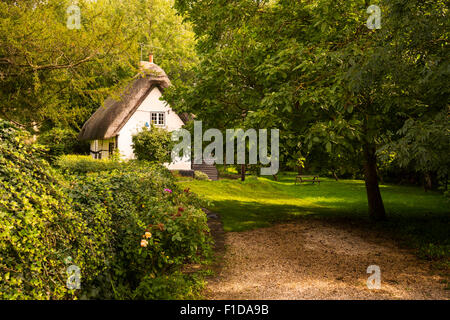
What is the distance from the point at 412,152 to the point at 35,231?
5484mm

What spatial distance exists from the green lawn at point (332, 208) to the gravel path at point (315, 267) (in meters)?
1.02

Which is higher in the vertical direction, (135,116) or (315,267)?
(135,116)

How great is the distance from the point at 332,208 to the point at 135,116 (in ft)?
55.4

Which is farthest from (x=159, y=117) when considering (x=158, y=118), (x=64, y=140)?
(x=64, y=140)

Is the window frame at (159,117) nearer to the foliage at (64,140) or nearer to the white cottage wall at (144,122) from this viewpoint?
the white cottage wall at (144,122)

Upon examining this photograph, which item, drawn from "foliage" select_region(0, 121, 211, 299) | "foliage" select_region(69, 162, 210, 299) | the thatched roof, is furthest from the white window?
"foliage" select_region(69, 162, 210, 299)

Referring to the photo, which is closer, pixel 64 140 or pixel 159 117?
pixel 159 117

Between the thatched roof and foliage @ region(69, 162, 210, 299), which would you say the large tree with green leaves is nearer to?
foliage @ region(69, 162, 210, 299)

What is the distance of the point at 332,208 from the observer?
16750 mm

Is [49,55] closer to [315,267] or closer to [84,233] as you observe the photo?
[84,233]

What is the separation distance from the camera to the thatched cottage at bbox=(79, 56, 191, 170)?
2736cm

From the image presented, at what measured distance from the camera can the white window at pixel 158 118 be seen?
28562mm
